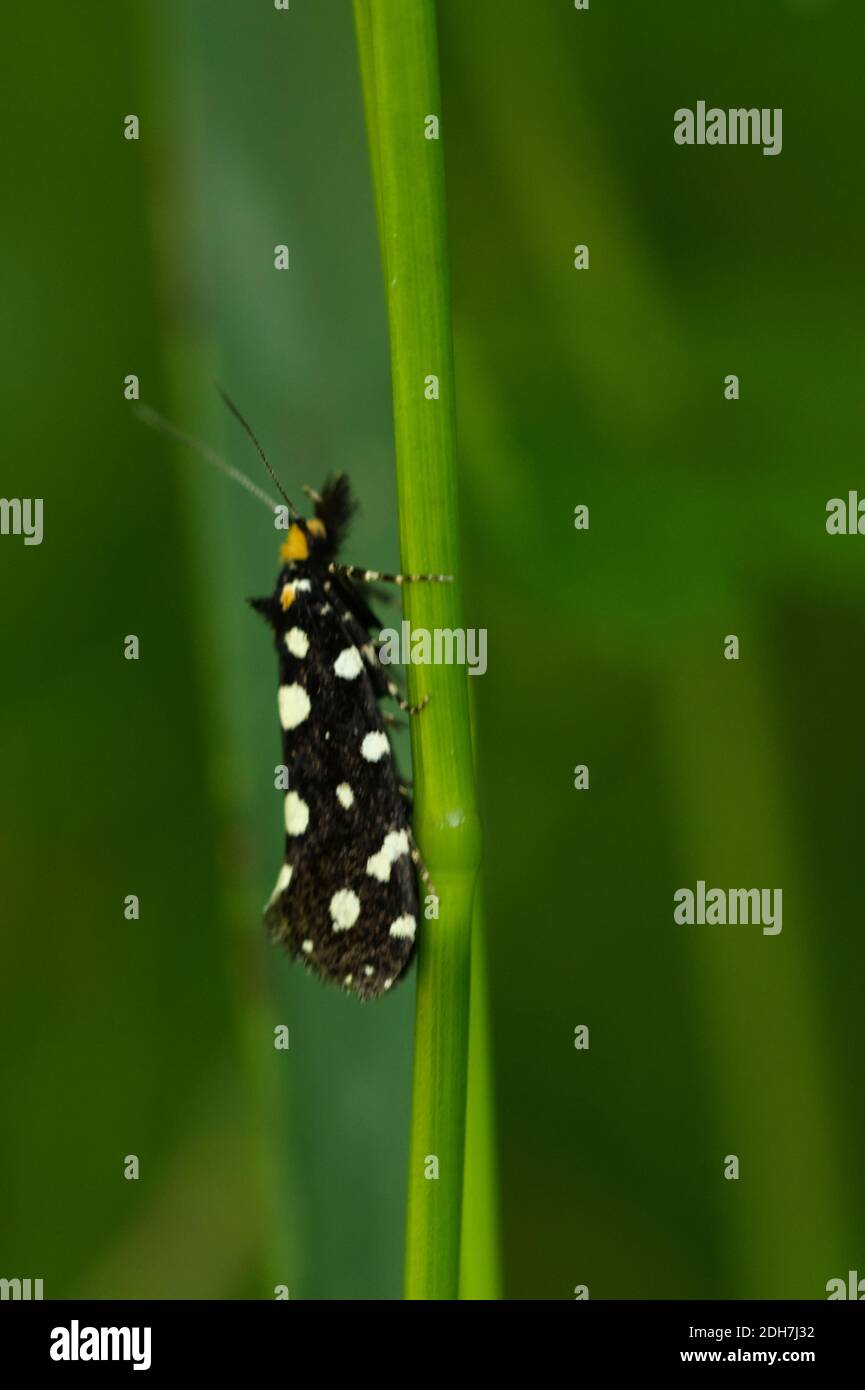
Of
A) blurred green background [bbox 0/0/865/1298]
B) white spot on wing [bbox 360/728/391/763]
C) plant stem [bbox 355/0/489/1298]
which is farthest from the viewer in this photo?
blurred green background [bbox 0/0/865/1298]

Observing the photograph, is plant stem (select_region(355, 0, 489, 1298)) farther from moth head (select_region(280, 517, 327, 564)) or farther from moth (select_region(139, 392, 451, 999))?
moth head (select_region(280, 517, 327, 564))

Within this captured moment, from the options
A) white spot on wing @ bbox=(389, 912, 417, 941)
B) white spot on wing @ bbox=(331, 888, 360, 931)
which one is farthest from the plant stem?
white spot on wing @ bbox=(331, 888, 360, 931)

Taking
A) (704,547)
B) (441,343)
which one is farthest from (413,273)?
(704,547)

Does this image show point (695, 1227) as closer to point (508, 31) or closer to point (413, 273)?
point (413, 273)

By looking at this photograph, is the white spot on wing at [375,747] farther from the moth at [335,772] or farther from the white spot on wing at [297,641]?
the white spot on wing at [297,641]

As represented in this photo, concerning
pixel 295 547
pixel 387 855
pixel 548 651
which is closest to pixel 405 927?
pixel 387 855

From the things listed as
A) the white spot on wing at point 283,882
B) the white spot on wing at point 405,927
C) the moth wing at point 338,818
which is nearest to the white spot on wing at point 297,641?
the moth wing at point 338,818
